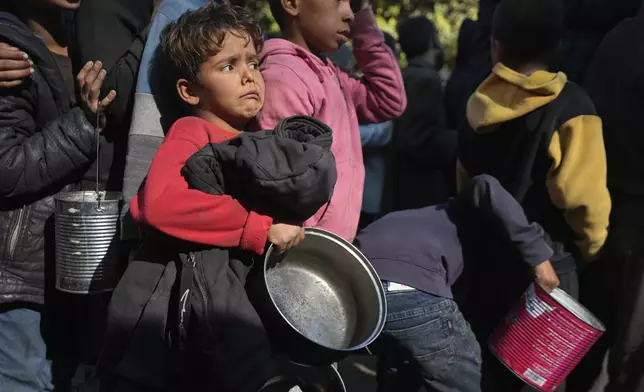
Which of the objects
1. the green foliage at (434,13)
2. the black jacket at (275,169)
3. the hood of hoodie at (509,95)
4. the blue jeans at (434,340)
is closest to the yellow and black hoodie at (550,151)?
the hood of hoodie at (509,95)

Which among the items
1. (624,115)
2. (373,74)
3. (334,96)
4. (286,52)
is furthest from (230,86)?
(624,115)

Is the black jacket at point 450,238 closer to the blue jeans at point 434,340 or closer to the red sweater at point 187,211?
the blue jeans at point 434,340

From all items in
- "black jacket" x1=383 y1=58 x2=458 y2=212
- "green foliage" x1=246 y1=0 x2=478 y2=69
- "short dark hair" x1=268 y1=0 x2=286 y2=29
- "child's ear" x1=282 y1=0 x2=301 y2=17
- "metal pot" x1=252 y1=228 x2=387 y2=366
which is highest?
"child's ear" x1=282 y1=0 x2=301 y2=17

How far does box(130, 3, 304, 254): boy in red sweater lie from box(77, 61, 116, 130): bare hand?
0.26 m

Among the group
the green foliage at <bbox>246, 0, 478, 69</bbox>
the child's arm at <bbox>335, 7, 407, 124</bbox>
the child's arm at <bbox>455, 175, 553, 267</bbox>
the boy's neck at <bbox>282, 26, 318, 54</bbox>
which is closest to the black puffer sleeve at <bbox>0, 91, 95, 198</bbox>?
the boy's neck at <bbox>282, 26, 318, 54</bbox>

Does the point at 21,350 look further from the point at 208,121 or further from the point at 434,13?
the point at 434,13

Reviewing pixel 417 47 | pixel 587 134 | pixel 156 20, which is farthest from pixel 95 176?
pixel 417 47

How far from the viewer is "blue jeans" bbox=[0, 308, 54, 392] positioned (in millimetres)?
2352

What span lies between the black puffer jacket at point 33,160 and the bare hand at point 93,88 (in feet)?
0.19

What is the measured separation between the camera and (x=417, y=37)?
4.93 m

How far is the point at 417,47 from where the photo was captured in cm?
496

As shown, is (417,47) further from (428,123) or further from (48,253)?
(48,253)

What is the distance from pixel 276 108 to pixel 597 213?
59.9 inches

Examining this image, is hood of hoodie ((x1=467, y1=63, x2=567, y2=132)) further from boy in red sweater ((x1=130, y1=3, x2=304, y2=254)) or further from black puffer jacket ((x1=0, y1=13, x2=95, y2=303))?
black puffer jacket ((x1=0, y1=13, x2=95, y2=303))
